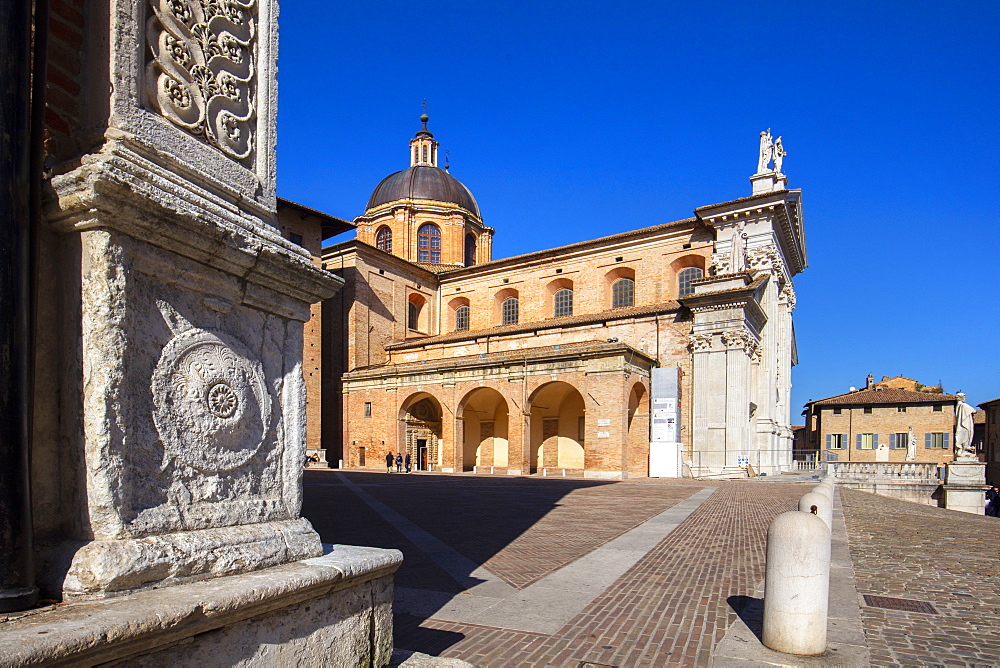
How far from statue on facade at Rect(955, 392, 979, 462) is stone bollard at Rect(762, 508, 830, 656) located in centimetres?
2460

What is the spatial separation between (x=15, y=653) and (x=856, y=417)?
170ft

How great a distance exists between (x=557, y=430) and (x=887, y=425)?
94.2ft

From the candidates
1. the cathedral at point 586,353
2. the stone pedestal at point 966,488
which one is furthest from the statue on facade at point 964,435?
the cathedral at point 586,353

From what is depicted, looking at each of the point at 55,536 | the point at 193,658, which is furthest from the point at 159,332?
the point at 193,658

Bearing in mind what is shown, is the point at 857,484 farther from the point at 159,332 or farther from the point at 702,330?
the point at 159,332

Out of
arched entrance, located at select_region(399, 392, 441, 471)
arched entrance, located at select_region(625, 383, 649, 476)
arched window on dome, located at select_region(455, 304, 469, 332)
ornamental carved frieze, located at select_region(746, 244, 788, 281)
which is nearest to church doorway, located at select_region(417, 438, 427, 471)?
arched entrance, located at select_region(399, 392, 441, 471)

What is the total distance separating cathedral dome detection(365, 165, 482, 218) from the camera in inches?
1608

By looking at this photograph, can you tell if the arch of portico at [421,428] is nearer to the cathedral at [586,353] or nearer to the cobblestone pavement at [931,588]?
the cathedral at [586,353]

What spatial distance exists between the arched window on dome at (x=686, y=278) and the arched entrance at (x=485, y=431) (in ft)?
33.4

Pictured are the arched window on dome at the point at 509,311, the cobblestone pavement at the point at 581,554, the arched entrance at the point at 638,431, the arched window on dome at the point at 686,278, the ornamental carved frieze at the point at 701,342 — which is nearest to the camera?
the cobblestone pavement at the point at 581,554

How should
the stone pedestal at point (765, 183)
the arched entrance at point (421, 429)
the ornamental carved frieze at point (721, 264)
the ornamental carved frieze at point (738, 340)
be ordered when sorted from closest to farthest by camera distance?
the ornamental carved frieze at point (738, 340), the ornamental carved frieze at point (721, 264), the stone pedestal at point (765, 183), the arched entrance at point (421, 429)

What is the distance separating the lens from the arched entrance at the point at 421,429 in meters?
30.3

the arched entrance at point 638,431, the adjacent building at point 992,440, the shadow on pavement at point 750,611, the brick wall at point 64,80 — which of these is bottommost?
the adjacent building at point 992,440

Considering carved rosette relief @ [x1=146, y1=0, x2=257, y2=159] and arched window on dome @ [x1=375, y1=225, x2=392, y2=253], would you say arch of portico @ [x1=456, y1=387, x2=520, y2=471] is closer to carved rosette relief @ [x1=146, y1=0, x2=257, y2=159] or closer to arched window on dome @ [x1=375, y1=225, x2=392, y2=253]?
arched window on dome @ [x1=375, y1=225, x2=392, y2=253]
